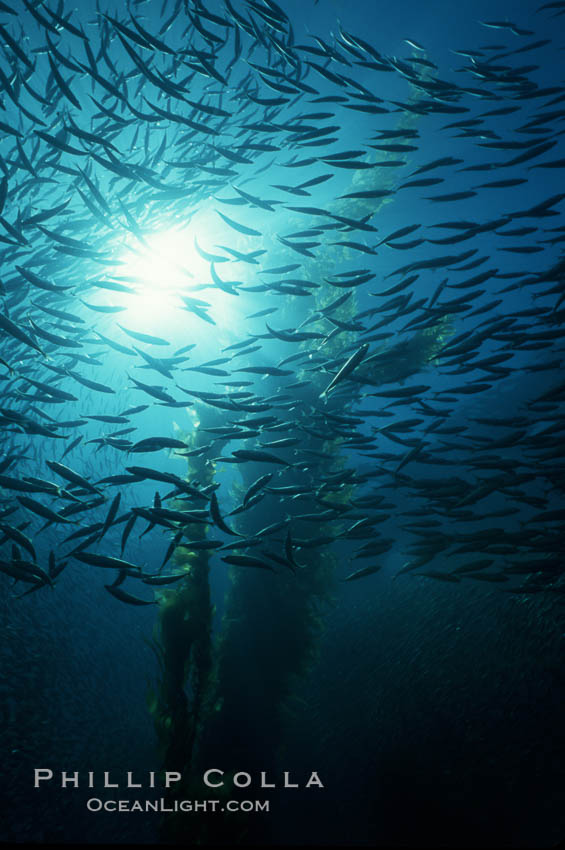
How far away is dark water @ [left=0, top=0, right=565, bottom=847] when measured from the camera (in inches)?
199

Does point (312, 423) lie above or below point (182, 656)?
above

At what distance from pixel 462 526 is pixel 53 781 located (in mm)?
13839

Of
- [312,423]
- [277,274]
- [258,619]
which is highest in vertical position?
[277,274]

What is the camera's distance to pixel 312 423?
312 inches

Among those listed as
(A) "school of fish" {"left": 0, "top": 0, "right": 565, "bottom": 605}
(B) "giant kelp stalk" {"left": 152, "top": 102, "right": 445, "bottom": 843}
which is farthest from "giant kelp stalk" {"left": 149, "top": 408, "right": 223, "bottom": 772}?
(A) "school of fish" {"left": 0, "top": 0, "right": 565, "bottom": 605}

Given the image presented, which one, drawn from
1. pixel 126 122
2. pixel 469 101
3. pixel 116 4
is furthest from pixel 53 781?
pixel 469 101

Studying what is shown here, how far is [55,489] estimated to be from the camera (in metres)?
4.24

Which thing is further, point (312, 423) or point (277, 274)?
point (277, 274)

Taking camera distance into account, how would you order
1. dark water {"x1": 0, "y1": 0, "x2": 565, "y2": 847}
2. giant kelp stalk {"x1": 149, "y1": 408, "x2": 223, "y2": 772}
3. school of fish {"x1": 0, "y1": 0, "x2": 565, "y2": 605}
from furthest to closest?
giant kelp stalk {"x1": 149, "y1": 408, "x2": 223, "y2": 772}, dark water {"x1": 0, "y1": 0, "x2": 565, "y2": 847}, school of fish {"x1": 0, "y1": 0, "x2": 565, "y2": 605}

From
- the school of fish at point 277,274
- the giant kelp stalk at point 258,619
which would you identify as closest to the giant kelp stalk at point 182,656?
the giant kelp stalk at point 258,619

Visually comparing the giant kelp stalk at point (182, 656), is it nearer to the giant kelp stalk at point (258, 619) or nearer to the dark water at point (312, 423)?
the giant kelp stalk at point (258, 619)

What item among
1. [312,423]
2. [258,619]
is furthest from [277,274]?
[258,619]

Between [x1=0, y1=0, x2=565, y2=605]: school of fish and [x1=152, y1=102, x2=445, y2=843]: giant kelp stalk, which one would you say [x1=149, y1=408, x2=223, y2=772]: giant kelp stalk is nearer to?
[x1=152, y1=102, x2=445, y2=843]: giant kelp stalk

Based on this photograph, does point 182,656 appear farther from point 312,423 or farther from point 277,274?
point 277,274
